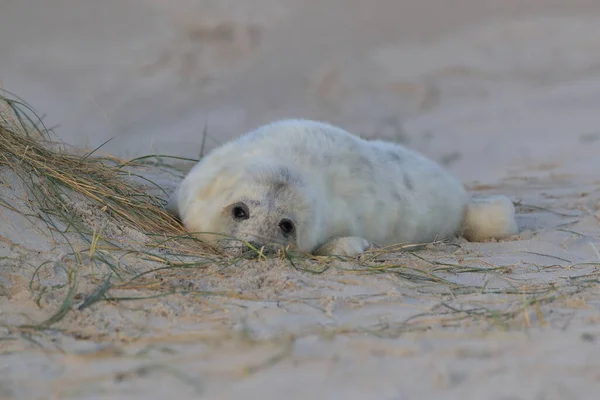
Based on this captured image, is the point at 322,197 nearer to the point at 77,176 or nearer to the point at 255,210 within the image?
the point at 255,210

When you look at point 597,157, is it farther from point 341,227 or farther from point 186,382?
point 186,382

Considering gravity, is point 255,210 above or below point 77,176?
below

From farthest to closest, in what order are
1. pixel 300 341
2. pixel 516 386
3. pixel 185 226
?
pixel 185 226 → pixel 300 341 → pixel 516 386

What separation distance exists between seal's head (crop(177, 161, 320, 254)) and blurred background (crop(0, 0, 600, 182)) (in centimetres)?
470

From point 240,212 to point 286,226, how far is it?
204 millimetres

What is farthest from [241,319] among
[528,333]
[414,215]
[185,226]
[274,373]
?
[414,215]

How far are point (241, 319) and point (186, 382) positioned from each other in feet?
1.61

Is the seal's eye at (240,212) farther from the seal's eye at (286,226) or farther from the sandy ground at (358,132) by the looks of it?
the sandy ground at (358,132)

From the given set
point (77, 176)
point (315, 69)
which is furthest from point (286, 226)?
point (315, 69)

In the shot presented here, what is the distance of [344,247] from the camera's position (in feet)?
11.8

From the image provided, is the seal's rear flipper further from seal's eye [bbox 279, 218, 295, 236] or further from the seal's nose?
the seal's nose

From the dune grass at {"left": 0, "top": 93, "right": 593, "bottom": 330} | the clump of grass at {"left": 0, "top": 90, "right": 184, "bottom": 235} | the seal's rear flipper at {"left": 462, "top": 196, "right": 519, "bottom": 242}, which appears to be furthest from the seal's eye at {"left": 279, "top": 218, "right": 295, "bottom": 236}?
the seal's rear flipper at {"left": 462, "top": 196, "right": 519, "bottom": 242}

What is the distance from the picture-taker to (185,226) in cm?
378

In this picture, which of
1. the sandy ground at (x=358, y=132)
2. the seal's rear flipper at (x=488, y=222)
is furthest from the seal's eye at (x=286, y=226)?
the seal's rear flipper at (x=488, y=222)
